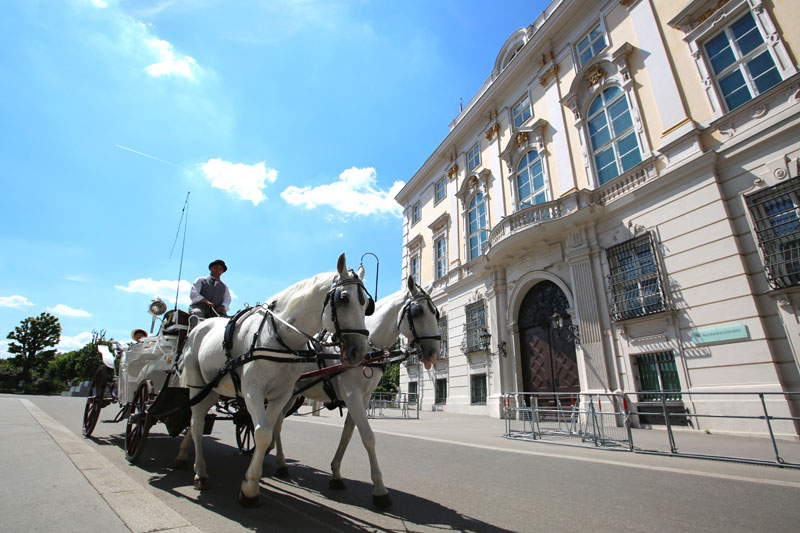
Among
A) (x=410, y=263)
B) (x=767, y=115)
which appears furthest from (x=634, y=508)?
(x=410, y=263)

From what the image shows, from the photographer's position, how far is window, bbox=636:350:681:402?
10164 mm

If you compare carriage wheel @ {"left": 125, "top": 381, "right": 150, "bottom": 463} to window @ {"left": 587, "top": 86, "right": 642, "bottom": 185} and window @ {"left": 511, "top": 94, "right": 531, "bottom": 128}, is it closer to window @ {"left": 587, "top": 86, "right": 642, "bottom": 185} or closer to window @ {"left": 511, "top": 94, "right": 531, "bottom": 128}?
window @ {"left": 587, "top": 86, "right": 642, "bottom": 185}

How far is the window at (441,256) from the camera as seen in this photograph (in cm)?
2234

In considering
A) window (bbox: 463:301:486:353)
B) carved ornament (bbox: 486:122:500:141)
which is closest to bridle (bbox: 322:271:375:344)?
window (bbox: 463:301:486:353)

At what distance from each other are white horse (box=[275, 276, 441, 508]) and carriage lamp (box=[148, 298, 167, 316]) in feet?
9.49

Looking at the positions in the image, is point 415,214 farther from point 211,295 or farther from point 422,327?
point 422,327

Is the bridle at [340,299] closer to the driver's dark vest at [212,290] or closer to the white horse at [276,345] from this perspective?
the white horse at [276,345]

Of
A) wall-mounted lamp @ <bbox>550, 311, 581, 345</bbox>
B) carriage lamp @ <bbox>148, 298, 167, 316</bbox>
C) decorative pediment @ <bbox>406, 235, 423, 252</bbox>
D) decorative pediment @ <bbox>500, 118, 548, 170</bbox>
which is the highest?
decorative pediment @ <bbox>500, 118, 548, 170</bbox>

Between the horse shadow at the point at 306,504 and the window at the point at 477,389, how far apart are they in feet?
45.3

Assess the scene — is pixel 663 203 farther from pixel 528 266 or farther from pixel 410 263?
pixel 410 263

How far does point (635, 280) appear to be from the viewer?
11.2m

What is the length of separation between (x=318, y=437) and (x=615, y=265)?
10450 mm

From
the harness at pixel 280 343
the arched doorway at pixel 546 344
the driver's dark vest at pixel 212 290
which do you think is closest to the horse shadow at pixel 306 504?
the harness at pixel 280 343

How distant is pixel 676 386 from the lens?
10055mm
